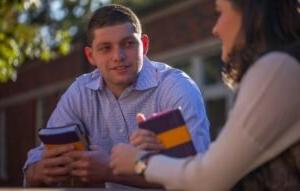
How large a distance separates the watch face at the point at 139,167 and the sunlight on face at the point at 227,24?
40cm

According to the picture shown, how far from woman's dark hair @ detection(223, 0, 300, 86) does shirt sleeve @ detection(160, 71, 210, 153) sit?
645mm

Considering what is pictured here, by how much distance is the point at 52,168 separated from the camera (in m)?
3.05

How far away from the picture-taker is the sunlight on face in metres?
2.42

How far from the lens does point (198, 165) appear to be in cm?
226

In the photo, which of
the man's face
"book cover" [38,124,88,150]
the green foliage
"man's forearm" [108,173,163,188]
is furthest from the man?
the green foliage

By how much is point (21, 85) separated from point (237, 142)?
22.1 m

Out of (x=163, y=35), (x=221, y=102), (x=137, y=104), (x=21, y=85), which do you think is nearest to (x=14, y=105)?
(x=21, y=85)

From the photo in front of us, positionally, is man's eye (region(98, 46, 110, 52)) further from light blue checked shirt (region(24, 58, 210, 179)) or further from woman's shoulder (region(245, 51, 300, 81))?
woman's shoulder (region(245, 51, 300, 81))

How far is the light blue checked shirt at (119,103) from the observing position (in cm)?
333

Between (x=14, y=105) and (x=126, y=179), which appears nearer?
(x=126, y=179)

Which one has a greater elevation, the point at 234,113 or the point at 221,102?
the point at 234,113

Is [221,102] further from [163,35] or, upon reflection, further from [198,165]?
[198,165]

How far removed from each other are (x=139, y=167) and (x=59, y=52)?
8.55 meters

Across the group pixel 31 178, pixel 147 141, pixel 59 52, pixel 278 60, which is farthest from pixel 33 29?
pixel 278 60
